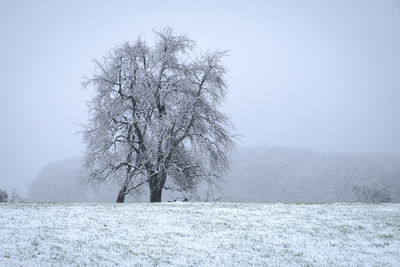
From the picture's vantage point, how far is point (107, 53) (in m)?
27.0

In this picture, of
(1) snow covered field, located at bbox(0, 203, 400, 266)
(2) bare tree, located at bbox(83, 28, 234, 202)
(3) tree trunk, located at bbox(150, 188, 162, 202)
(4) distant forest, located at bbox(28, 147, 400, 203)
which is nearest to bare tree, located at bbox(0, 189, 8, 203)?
(2) bare tree, located at bbox(83, 28, 234, 202)

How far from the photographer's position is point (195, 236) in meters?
15.4

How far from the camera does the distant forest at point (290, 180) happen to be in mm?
88812

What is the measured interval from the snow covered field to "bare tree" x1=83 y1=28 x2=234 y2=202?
5835 mm

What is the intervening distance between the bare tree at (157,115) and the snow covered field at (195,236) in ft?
19.1

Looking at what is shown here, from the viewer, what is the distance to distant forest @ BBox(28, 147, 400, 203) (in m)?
88.8

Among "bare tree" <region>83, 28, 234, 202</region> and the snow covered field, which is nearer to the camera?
the snow covered field

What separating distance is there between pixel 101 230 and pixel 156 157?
32.3ft

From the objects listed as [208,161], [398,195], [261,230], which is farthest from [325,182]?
[261,230]

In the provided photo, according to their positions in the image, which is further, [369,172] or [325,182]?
[325,182]

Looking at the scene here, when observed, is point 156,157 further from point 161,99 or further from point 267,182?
point 267,182

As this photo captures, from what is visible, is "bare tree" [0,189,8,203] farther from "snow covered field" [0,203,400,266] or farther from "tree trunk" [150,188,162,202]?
"snow covered field" [0,203,400,266]

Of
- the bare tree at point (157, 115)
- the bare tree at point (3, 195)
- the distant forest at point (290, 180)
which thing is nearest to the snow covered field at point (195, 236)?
the bare tree at point (157, 115)

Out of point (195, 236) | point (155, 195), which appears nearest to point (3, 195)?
point (155, 195)
